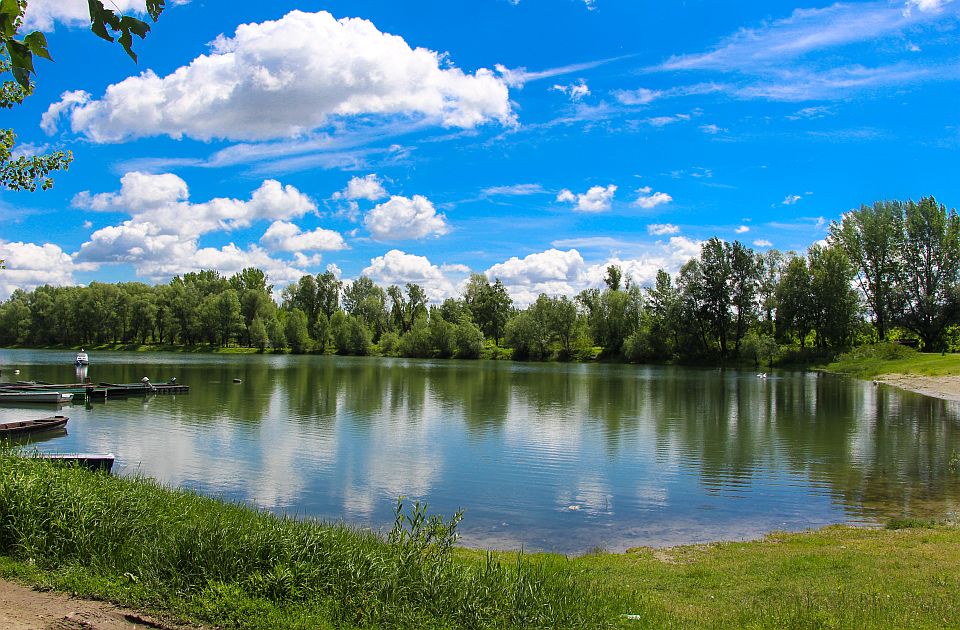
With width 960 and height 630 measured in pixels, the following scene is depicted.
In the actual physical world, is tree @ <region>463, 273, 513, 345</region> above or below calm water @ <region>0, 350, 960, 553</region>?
above

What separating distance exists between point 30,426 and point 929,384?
64584mm

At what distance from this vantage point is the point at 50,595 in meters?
7.76

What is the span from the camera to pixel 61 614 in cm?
723

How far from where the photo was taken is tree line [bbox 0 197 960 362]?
289 feet

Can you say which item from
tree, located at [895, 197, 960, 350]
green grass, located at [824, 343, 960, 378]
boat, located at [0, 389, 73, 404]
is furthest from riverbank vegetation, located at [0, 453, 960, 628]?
tree, located at [895, 197, 960, 350]

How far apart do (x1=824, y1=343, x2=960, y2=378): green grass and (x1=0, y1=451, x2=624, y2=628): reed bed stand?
210 feet

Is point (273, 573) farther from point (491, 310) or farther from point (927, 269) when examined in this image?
point (491, 310)

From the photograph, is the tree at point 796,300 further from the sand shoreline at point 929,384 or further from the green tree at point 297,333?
the green tree at point 297,333

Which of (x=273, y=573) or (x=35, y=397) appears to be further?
(x=35, y=397)

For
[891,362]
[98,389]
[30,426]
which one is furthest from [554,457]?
[891,362]

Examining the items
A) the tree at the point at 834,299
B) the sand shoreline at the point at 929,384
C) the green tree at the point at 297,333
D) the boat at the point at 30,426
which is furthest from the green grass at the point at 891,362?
the green tree at the point at 297,333

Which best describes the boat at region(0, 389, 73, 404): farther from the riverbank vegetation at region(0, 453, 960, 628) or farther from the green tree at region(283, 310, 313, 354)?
the green tree at region(283, 310, 313, 354)

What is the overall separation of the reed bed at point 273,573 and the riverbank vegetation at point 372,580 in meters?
0.02

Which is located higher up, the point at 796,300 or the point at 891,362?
the point at 796,300
